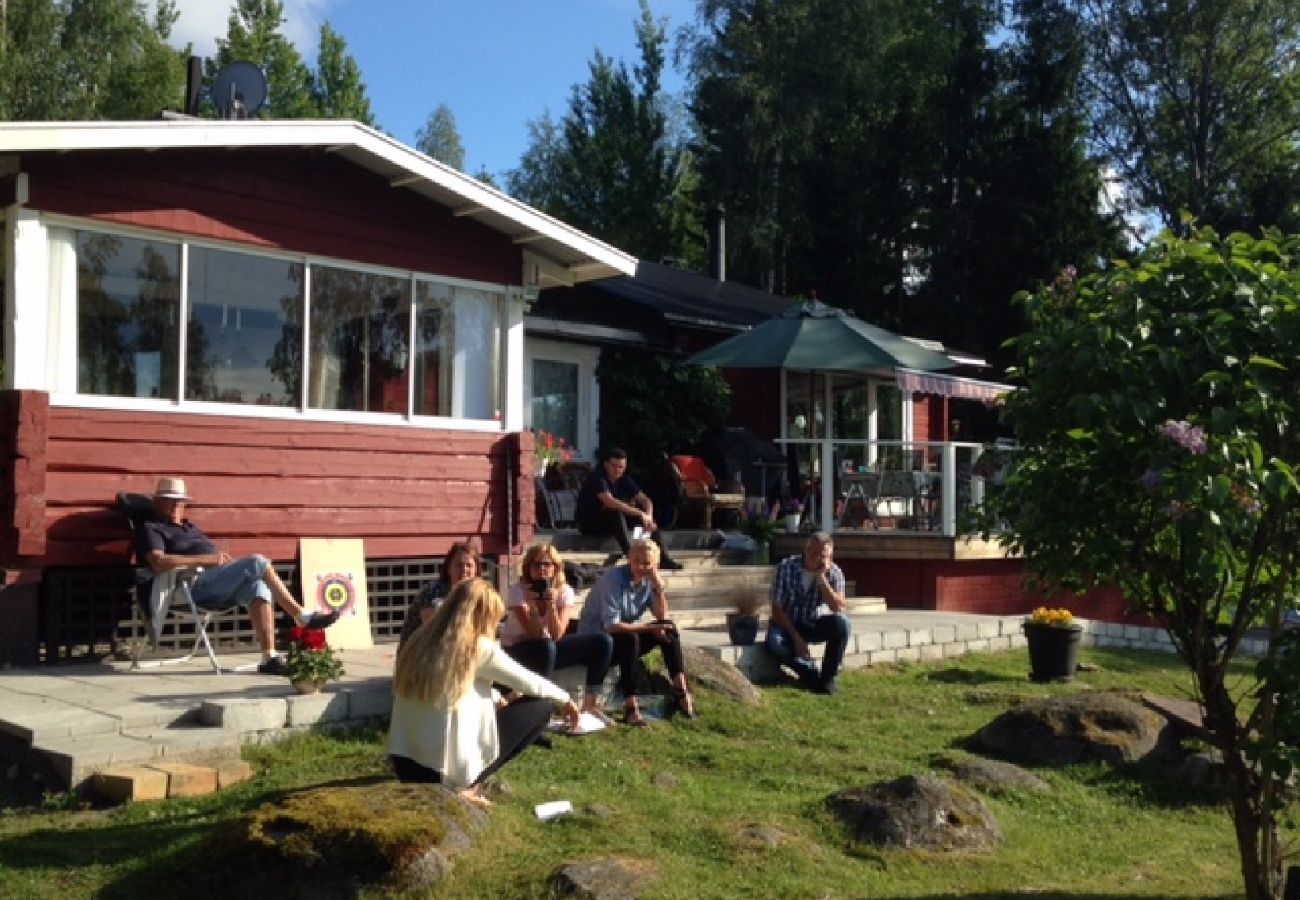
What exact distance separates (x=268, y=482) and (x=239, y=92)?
12.7 ft

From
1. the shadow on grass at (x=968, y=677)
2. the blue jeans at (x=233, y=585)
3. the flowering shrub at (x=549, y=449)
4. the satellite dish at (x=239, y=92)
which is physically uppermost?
the satellite dish at (x=239, y=92)

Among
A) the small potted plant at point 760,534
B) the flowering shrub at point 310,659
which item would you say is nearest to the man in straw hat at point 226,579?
the flowering shrub at point 310,659

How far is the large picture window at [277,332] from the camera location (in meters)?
9.32

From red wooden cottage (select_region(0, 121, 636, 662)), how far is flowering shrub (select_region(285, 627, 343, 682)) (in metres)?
2.30

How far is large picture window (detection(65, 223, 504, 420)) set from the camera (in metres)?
9.32

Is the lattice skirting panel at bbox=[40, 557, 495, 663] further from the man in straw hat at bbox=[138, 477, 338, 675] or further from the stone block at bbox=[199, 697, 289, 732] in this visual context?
the stone block at bbox=[199, 697, 289, 732]

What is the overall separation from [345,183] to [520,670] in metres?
5.78

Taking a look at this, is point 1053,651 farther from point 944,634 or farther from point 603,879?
point 603,879

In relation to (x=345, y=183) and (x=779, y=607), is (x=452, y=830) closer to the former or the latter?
(x=779, y=607)

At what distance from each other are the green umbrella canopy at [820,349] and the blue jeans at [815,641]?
515 cm

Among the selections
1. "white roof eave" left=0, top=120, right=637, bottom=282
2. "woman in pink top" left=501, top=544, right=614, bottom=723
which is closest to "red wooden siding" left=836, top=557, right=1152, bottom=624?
"white roof eave" left=0, top=120, right=637, bottom=282

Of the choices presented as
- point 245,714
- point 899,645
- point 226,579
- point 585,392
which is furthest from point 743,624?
point 585,392

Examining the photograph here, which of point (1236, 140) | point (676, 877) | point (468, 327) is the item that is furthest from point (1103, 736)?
point (1236, 140)

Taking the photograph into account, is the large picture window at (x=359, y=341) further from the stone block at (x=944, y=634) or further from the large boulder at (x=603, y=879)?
the large boulder at (x=603, y=879)
